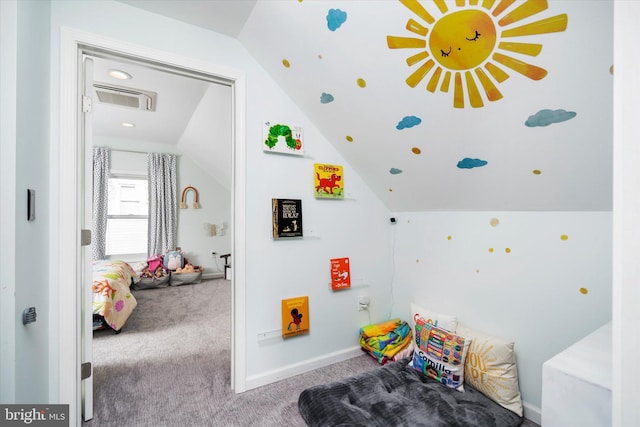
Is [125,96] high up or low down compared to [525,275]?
up

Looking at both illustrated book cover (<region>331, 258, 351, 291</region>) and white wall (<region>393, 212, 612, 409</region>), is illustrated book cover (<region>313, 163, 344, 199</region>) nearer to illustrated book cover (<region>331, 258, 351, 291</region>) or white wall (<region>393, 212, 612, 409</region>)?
illustrated book cover (<region>331, 258, 351, 291</region>)

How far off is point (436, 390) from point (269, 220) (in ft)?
4.67

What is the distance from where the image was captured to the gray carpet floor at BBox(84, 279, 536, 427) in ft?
5.08

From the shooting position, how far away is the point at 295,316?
6.51 feet

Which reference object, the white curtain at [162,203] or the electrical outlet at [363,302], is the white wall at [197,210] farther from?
the electrical outlet at [363,302]

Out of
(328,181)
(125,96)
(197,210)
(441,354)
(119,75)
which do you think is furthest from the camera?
(197,210)

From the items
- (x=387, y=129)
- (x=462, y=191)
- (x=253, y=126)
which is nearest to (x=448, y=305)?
(x=462, y=191)

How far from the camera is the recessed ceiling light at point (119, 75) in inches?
94.0

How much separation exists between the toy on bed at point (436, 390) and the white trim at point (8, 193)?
4.12 ft

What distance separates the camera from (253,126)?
187cm

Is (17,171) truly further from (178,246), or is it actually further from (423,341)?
(178,246)

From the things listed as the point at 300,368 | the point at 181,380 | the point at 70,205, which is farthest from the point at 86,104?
the point at 300,368

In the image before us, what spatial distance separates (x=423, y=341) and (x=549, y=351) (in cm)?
64

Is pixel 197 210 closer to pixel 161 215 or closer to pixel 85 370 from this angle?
pixel 161 215
